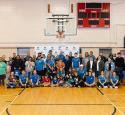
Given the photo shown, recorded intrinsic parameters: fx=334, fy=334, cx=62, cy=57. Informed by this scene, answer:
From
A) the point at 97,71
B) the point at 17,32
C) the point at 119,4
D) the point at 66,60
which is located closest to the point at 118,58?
the point at 97,71

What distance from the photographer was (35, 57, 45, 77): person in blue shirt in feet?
70.2

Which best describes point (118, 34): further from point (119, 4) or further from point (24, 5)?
point (24, 5)

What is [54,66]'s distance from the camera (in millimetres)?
21516

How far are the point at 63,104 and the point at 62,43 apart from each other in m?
12.0

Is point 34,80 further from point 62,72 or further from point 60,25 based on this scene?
point 60,25

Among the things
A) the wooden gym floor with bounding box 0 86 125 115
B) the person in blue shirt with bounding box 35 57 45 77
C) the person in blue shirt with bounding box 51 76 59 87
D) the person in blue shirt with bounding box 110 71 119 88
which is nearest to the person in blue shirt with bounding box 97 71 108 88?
the person in blue shirt with bounding box 110 71 119 88

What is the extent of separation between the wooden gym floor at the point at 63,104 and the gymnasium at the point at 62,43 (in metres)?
3.52

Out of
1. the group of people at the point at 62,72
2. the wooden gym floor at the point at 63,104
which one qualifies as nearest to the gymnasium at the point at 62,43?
the group of people at the point at 62,72

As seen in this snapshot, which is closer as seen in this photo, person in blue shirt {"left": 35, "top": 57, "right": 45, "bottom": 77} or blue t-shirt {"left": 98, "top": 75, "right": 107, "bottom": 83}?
blue t-shirt {"left": 98, "top": 75, "right": 107, "bottom": 83}

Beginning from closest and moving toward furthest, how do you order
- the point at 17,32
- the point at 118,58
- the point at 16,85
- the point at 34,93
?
the point at 34,93
the point at 16,85
the point at 118,58
the point at 17,32

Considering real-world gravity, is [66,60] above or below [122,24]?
below

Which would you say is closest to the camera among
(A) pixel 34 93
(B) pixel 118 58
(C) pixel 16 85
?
(A) pixel 34 93

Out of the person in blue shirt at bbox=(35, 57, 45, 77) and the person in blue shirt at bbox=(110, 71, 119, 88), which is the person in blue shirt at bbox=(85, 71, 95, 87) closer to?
the person in blue shirt at bbox=(110, 71, 119, 88)

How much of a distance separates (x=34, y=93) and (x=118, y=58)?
699cm
